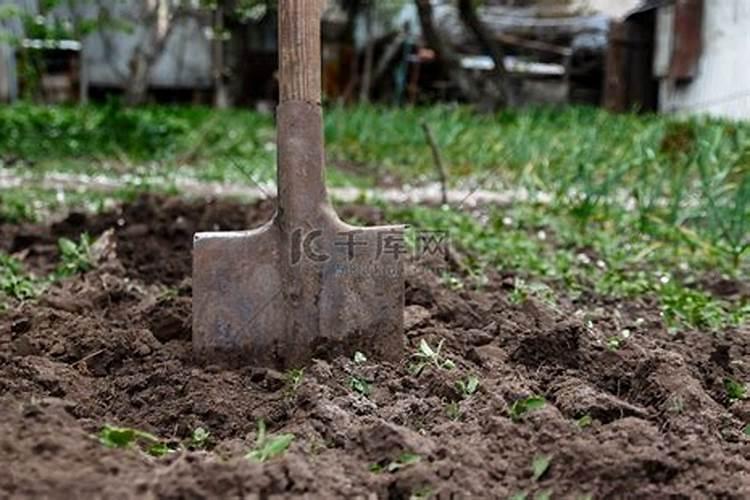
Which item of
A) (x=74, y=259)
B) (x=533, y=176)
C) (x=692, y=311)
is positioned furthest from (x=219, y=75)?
(x=692, y=311)

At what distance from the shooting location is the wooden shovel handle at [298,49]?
2.72 m

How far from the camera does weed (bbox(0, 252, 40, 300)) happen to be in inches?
137

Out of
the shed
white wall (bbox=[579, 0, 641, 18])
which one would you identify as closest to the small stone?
the shed

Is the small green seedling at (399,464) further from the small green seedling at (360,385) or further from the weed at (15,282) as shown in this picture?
the weed at (15,282)

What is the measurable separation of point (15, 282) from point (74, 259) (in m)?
0.44

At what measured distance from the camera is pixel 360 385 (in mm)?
2398

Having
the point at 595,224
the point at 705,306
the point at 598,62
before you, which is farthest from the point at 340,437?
the point at 598,62

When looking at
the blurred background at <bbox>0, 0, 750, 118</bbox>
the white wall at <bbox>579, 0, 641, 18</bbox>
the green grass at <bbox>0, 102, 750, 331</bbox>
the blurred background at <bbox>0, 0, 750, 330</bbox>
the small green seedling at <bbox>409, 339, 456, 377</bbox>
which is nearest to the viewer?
the small green seedling at <bbox>409, 339, 456, 377</bbox>

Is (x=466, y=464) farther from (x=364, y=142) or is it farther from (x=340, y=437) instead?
(x=364, y=142)

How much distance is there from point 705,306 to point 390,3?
15358 millimetres

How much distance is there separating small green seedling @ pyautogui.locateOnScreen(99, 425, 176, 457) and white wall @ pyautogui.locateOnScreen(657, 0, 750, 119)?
9.83 m

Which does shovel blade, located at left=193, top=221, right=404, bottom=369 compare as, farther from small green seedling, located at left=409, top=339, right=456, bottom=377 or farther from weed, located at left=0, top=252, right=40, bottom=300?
weed, located at left=0, top=252, right=40, bottom=300

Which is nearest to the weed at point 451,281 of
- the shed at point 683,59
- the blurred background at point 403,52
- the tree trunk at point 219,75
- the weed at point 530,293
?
the weed at point 530,293

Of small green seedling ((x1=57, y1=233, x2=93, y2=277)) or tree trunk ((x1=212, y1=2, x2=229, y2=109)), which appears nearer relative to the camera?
small green seedling ((x1=57, y1=233, x2=93, y2=277))
